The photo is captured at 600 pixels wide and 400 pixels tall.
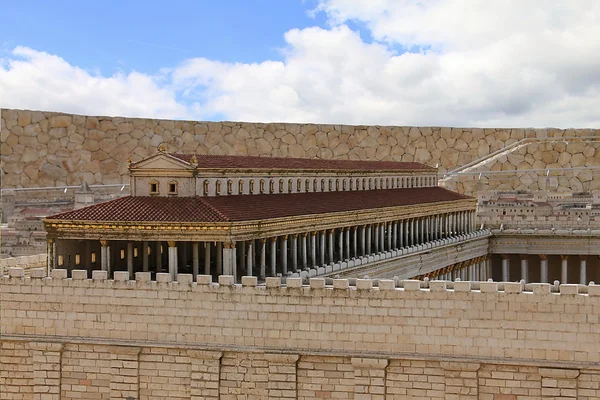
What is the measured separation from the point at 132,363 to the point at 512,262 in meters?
30.1

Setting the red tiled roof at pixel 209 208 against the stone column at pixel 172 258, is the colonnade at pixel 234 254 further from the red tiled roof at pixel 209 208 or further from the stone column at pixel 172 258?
the red tiled roof at pixel 209 208

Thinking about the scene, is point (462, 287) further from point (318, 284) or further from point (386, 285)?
point (318, 284)

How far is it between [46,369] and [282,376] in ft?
16.2

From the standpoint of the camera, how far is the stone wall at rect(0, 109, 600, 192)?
204ft

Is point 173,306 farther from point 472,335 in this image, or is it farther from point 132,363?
point 472,335

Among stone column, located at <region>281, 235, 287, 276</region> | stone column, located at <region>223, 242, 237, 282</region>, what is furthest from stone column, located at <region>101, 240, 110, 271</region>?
stone column, located at <region>281, 235, 287, 276</region>

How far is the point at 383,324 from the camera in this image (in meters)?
17.6

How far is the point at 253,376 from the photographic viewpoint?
59.2 feet

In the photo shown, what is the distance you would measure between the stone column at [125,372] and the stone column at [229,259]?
3.10 m

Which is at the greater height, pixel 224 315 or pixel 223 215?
pixel 223 215

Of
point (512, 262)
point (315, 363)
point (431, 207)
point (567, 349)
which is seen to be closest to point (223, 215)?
point (315, 363)

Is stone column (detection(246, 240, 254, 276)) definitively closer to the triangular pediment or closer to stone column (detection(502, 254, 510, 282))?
the triangular pediment

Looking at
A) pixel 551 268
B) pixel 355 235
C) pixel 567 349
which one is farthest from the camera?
pixel 551 268

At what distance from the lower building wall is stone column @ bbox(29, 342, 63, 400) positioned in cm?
2
